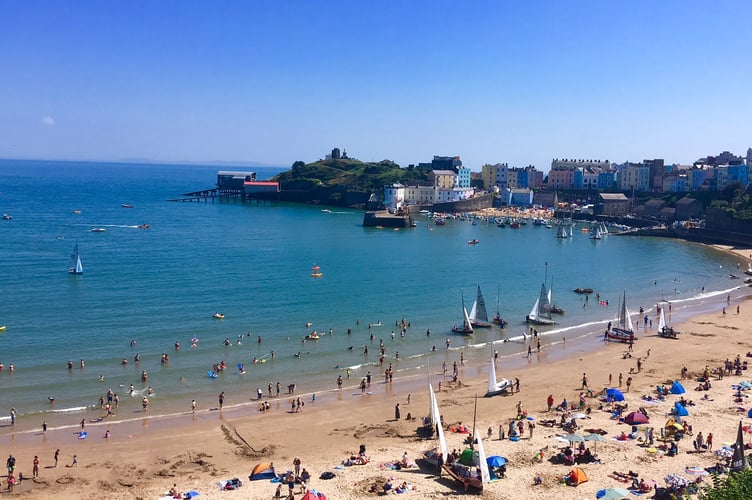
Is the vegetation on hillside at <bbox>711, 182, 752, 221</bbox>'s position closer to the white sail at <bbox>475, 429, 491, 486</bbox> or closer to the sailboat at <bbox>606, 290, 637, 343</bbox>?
the sailboat at <bbox>606, 290, 637, 343</bbox>

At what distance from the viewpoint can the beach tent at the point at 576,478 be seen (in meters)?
22.2

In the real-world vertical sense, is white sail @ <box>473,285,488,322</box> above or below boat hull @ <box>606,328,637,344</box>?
above

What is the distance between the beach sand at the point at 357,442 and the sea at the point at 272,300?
7.45 ft

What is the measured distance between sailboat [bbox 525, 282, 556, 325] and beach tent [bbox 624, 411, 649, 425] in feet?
69.3

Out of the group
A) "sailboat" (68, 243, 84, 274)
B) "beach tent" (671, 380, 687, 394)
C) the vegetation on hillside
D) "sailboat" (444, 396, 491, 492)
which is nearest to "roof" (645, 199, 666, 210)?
the vegetation on hillside

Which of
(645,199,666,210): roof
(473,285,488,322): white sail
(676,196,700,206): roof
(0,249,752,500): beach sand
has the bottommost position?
(0,249,752,500): beach sand

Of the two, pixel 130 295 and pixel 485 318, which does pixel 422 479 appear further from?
pixel 130 295

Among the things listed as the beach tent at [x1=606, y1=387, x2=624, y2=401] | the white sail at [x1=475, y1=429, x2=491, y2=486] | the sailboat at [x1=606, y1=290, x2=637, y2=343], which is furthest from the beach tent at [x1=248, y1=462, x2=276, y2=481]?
the sailboat at [x1=606, y1=290, x2=637, y2=343]

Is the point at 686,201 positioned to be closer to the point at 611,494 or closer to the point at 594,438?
the point at 594,438

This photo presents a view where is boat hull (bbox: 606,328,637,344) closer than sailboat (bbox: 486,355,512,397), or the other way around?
sailboat (bbox: 486,355,512,397)

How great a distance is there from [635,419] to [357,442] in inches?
476

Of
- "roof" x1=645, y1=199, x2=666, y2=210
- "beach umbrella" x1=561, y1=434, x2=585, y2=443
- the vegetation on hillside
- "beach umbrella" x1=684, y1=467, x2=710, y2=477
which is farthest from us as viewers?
"roof" x1=645, y1=199, x2=666, y2=210

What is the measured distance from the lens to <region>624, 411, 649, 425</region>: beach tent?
92.6ft

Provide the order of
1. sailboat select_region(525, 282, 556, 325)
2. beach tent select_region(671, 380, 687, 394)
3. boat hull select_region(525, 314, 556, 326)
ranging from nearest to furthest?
beach tent select_region(671, 380, 687, 394) → boat hull select_region(525, 314, 556, 326) → sailboat select_region(525, 282, 556, 325)
